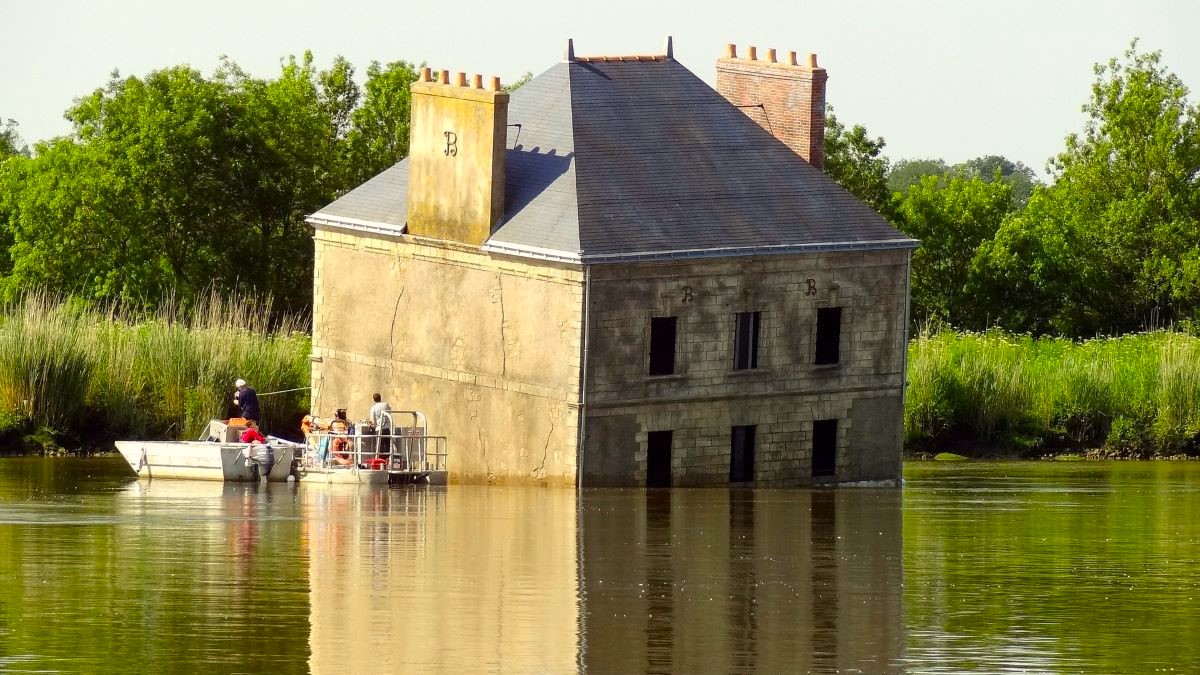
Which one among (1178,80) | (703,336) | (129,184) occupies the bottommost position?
(703,336)

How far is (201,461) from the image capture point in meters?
46.4

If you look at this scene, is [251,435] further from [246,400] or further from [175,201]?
[175,201]

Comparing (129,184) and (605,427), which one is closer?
(605,427)

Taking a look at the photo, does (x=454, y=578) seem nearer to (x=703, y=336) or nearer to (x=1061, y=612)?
(x=1061, y=612)

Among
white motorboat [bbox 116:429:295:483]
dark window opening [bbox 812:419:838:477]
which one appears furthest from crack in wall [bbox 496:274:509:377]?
dark window opening [bbox 812:419:838:477]

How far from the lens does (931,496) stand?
1895 inches

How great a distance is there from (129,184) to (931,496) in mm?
26337

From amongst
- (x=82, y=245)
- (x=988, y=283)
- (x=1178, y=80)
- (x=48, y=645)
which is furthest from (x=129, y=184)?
(x=48, y=645)

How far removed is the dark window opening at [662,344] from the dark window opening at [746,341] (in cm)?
143

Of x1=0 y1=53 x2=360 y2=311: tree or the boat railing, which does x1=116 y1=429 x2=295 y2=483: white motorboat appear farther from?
x1=0 y1=53 x2=360 y2=311: tree

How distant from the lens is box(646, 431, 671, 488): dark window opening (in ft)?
156

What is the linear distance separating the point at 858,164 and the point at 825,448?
80.4 feet

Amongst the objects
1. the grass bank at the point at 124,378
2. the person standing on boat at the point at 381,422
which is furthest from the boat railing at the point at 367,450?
the grass bank at the point at 124,378

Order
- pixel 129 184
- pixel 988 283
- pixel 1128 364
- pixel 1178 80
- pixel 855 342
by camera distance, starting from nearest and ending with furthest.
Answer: pixel 855 342, pixel 1128 364, pixel 129 184, pixel 988 283, pixel 1178 80
